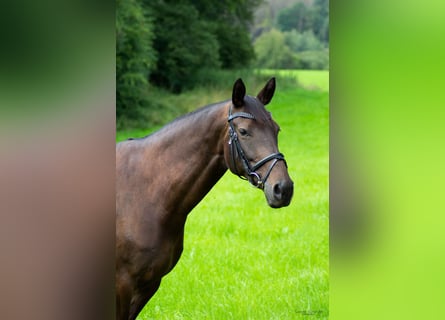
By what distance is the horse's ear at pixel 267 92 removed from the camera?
94.3 inches

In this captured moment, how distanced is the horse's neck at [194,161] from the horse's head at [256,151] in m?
0.07

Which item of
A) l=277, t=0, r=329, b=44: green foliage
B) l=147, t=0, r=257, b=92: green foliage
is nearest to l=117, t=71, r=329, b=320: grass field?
l=147, t=0, r=257, b=92: green foliage

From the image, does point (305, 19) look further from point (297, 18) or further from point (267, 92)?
point (267, 92)

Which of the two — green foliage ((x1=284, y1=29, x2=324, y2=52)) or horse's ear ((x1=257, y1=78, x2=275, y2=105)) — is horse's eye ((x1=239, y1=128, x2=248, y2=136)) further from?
green foliage ((x1=284, y1=29, x2=324, y2=52))

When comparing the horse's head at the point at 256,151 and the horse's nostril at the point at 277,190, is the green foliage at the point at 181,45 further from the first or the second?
the horse's nostril at the point at 277,190

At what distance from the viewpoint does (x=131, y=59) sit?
418 inches

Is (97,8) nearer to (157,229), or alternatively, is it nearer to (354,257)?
(354,257)

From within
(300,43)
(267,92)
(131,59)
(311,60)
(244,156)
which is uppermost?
(267,92)

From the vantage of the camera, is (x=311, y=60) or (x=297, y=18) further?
(x=297, y=18)

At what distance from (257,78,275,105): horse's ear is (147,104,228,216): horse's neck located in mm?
192

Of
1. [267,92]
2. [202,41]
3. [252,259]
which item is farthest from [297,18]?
[267,92]

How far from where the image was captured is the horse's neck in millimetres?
2311

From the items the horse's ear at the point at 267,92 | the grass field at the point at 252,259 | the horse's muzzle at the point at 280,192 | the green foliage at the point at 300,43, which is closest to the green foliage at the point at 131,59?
the grass field at the point at 252,259

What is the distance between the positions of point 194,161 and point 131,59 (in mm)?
8613
